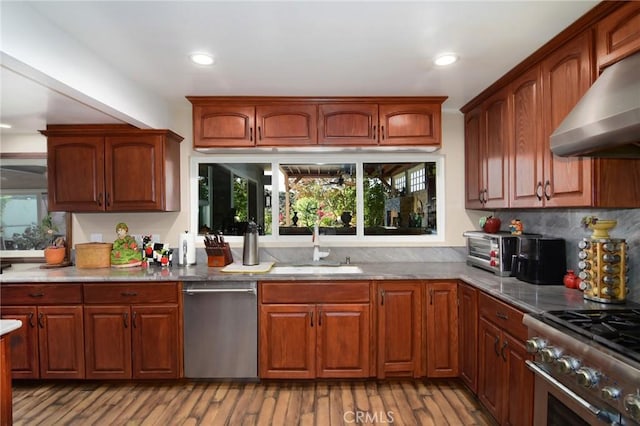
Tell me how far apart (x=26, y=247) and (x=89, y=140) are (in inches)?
54.2

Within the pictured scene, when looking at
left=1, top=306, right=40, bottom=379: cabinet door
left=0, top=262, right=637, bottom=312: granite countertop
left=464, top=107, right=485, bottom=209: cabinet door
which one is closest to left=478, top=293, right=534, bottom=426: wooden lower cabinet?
left=0, top=262, right=637, bottom=312: granite countertop

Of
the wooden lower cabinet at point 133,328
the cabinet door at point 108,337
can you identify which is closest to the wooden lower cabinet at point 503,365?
the wooden lower cabinet at point 133,328

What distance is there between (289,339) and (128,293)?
1.28m

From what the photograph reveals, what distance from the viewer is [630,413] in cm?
109

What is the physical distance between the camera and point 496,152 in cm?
262

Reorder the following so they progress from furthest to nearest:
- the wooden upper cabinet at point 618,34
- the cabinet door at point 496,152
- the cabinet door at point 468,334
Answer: the cabinet door at point 496,152
the cabinet door at point 468,334
the wooden upper cabinet at point 618,34

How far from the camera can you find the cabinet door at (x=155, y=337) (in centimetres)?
263

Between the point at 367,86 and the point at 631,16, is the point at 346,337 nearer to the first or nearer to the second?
the point at 367,86

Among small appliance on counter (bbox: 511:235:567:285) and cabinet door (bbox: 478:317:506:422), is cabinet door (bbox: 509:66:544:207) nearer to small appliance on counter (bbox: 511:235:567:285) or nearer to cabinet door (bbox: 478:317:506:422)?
small appliance on counter (bbox: 511:235:567:285)

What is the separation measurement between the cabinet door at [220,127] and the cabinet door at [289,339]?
1417 mm

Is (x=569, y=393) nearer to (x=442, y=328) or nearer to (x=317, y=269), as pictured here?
(x=442, y=328)

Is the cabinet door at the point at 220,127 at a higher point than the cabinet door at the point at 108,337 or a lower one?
higher

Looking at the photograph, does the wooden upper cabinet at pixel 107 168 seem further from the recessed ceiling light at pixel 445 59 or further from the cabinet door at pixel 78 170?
the recessed ceiling light at pixel 445 59

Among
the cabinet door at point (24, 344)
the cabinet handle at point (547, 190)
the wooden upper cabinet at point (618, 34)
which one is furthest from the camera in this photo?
the cabinet door at point (24, 344)
